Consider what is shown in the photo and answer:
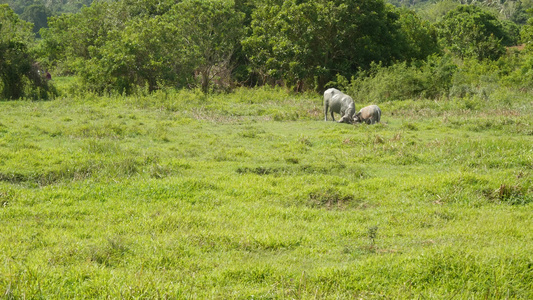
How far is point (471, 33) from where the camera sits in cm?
4041

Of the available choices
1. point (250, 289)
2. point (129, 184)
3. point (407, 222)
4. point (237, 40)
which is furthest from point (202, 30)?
point (250, 289)

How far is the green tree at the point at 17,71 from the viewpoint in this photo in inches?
937

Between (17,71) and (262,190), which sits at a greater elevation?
(17,71)

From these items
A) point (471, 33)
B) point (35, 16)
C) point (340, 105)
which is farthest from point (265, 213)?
point (35, 16)

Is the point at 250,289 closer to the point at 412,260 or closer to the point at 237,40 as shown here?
the point at 412,260

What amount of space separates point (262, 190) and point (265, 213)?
123 cm

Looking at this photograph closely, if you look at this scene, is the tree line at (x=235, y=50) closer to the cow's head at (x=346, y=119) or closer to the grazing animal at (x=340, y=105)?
the grazing animal at (x=340, y=105)

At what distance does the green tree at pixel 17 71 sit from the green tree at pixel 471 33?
31778 millimetres

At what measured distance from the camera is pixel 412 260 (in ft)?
16.9

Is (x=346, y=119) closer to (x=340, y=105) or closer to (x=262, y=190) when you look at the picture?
(x=340, y=105)

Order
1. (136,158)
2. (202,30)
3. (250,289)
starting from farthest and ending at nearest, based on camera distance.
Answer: (202,30) → (136,158) → (250,289)

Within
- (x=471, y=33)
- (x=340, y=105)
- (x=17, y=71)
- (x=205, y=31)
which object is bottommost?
(x=340, y=105)

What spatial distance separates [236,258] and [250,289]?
2.97 feet

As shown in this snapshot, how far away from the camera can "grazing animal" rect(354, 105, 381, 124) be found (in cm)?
1666
